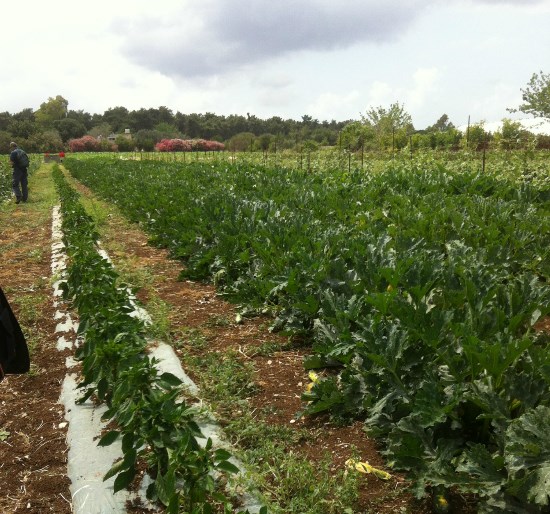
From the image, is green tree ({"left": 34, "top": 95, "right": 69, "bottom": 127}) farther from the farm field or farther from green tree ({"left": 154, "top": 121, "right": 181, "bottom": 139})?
the farm field

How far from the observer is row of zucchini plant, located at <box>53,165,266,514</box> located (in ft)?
7.24

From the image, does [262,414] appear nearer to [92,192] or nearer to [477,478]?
[477,478]

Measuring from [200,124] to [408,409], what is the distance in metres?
96.9

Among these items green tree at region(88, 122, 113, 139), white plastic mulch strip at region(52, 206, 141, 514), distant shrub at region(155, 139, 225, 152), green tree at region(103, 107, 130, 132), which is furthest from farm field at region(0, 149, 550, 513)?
green tree at region(103, 107, 130, 132)

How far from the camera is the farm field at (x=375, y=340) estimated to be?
93.7 inches

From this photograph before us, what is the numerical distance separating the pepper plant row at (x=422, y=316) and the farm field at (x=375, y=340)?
0.01 meters

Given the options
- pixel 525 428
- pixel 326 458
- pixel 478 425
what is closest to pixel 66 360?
pixel 326 458

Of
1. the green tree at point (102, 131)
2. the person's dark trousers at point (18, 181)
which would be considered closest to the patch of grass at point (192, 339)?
the person's dark trousers at point (18, 181)

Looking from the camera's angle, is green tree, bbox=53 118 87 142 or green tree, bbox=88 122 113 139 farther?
green tree, bbox=88 122 113 139

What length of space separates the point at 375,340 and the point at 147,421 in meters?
1.30

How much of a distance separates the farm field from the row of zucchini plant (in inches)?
19.8

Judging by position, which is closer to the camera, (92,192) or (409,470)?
(409,470)

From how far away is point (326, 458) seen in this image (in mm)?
2834

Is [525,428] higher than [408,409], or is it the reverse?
[525,428]
